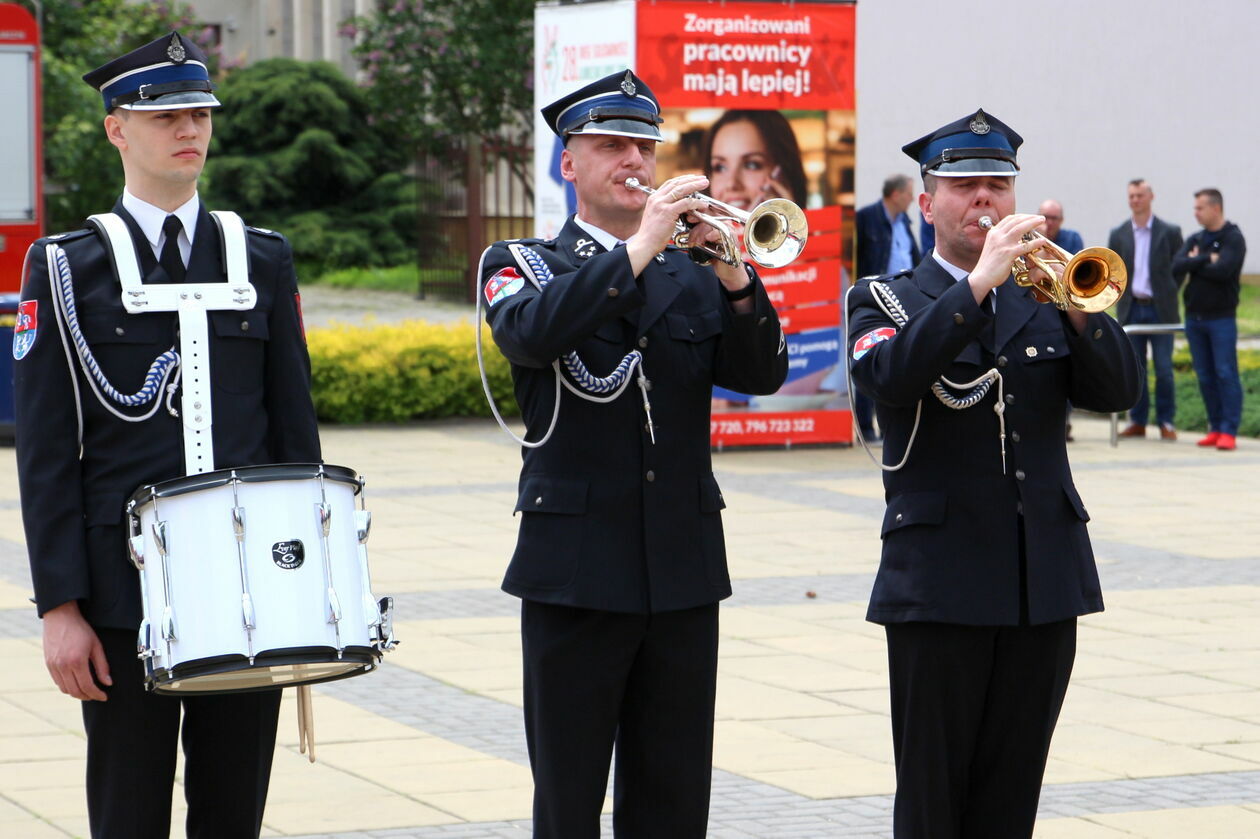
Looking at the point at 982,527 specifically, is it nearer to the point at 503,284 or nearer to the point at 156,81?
the point at 503,284

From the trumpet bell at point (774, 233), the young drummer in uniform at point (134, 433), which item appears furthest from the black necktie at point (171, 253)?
the trumpet bell at point (774, 233)

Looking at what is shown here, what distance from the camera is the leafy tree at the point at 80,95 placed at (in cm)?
2380

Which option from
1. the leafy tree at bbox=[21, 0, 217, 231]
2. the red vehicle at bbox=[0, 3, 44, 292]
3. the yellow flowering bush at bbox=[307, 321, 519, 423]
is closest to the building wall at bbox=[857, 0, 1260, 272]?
the leafy tree at bbox=[21, 0, 217, 231]

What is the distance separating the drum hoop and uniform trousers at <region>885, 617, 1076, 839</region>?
4.34 feet

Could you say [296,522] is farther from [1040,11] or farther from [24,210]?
[1040,11]

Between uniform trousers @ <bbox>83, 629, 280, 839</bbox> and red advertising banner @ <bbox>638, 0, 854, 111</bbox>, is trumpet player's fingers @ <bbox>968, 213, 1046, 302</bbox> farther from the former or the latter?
red advertising banner @ <bbox>638, 0, 854, 111</bbox>

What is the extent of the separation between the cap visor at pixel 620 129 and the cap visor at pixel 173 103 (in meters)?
0.76

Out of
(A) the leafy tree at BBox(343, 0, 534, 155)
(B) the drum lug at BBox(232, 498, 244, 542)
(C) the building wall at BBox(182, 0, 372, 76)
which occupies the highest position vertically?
(C) the building wall at BBox(182, 0, 372, 76)

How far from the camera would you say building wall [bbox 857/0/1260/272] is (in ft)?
99.1

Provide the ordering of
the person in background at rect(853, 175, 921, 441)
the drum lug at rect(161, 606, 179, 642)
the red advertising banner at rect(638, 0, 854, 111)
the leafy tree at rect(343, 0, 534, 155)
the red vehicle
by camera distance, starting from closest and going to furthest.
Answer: the drum lug at rect(161, 606, 179, 642) < the red advertising banner at rect(638, 0, 854, 111) < the person in background at rect(853, 175, 921, 441) < the red vehicle < the leafy tree at rect(343, 0, 534, 155)

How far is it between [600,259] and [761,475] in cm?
968

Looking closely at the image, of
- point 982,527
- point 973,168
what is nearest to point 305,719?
point 982,527

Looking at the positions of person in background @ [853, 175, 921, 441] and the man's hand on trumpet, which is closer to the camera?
the man's hand on trumpet

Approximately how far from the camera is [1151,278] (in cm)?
1570
